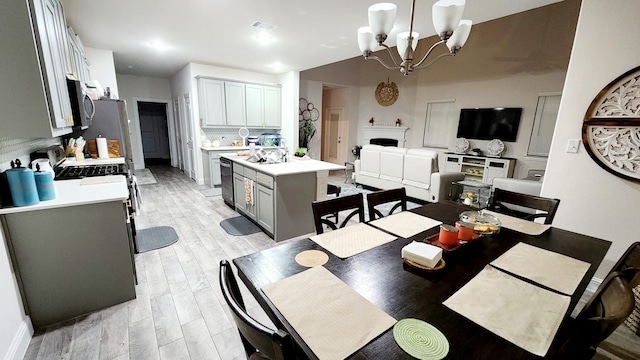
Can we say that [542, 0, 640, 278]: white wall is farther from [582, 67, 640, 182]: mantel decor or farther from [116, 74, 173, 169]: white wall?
[116, 74, 173, 169]: white wall

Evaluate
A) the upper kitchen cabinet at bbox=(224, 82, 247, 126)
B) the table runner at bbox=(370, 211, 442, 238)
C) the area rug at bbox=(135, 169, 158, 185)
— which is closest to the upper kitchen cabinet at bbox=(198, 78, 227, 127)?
the upper kitchen cabinet at bbox=(224, 82, 247, 126)

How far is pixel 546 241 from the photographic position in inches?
57.1

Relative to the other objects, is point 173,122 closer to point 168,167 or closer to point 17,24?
point 168,167

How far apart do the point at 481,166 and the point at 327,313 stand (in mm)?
6322

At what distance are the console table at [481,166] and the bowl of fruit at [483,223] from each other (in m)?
4.38

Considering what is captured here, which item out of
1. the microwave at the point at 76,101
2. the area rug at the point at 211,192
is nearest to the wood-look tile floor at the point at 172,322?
the microwave at the point at 76,101

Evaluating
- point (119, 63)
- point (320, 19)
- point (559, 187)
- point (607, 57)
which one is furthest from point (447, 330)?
point (119, 63)

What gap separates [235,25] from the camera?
3184 millimetres

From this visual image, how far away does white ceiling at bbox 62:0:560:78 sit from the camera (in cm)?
260

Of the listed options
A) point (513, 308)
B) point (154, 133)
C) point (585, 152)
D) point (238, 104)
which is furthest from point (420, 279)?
point (154, 133)

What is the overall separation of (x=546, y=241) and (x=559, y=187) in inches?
48.1

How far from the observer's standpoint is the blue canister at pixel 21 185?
4.90ft

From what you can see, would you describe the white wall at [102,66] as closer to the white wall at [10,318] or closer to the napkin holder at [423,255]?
the white wall at [10,318]

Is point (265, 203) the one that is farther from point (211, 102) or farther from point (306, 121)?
point (306, 121)
